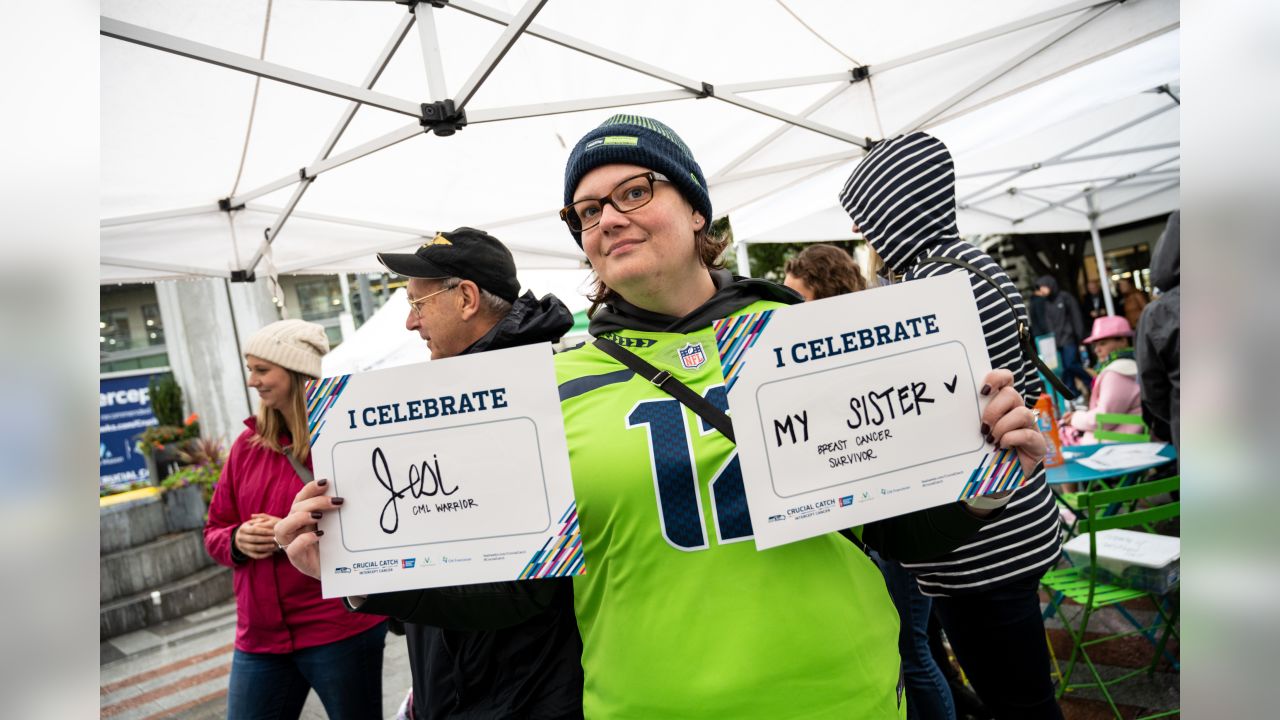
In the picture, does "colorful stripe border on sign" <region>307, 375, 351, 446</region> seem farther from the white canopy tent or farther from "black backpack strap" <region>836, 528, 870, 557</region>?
the white canopy tent

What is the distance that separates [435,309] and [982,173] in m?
7.44

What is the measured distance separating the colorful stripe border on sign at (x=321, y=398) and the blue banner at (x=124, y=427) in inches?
527

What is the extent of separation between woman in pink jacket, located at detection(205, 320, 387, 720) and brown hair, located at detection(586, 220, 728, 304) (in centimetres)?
173

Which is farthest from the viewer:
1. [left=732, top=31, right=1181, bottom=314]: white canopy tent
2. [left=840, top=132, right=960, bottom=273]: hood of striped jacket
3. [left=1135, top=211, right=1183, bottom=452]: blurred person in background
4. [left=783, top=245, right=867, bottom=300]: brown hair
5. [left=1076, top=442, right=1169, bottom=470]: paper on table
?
[left=732, top=31, right=1181, bottom=314]: white canopy tent

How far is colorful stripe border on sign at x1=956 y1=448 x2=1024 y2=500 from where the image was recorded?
129cm

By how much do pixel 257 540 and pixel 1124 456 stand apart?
15.5 feet

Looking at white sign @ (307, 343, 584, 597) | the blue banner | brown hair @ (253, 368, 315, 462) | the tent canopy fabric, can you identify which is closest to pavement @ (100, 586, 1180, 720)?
brown hair @ (253, 368, 315, 462)

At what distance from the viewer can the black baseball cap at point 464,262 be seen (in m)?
2.18

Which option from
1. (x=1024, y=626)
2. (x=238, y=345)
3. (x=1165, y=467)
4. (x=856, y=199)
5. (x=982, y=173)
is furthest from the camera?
(x=238, y=345)

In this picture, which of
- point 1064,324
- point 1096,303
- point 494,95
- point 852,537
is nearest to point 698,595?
point 852,537

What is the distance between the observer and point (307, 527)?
1371 mm

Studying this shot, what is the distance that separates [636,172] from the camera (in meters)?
1.48

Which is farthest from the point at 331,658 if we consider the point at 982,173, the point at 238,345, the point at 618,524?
the point at 238,345

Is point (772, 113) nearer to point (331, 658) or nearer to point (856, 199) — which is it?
point (856, 199)
